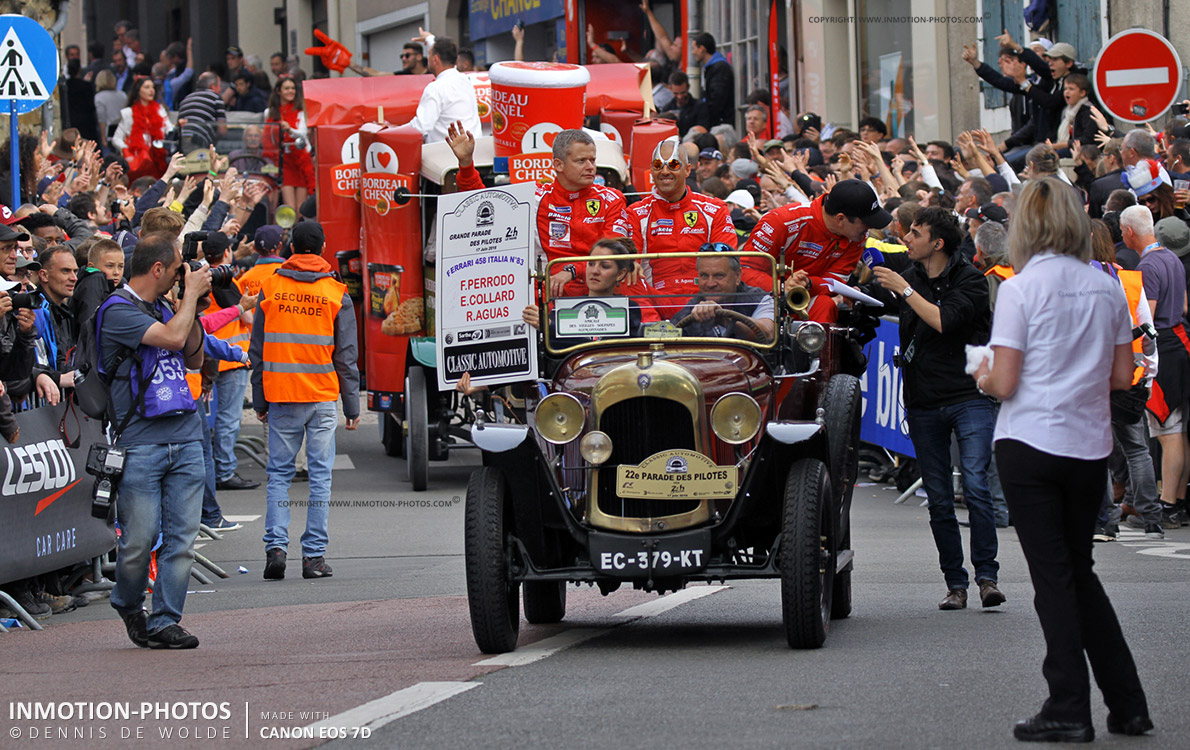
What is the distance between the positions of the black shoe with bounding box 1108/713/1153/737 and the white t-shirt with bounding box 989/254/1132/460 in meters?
0.88

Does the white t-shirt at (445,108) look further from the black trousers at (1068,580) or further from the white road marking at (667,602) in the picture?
the black trousers at (1068,580)

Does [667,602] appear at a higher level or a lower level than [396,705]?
lower

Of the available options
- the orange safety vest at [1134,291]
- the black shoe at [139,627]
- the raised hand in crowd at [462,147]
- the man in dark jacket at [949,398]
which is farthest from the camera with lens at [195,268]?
the orange safety vest at [1134,291]

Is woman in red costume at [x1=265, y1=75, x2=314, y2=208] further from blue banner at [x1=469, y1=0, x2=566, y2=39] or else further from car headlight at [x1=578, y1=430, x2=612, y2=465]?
car headlight at [x1=578, y1=430, x2=612, y2=465]

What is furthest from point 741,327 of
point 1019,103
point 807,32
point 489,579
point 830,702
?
point 807,32

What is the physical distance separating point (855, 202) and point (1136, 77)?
6.39 m

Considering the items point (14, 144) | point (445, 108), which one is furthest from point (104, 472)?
point (445, 108)

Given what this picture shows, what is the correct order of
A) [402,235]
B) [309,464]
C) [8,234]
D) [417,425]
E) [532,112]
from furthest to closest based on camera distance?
1. [402,235]
2. [417,425]
3. [532,112]
4. [309,464]
5. [8,234]

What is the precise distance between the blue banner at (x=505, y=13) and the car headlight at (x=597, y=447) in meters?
25.4

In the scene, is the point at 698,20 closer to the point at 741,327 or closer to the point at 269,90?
the point at 269,90

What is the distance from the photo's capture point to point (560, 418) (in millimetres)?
7801

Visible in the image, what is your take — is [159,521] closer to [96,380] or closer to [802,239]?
[96,380]

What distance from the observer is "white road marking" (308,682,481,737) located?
6.22 m

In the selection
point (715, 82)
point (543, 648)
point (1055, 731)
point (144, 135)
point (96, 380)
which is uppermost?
point (715, 82)
